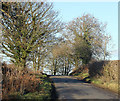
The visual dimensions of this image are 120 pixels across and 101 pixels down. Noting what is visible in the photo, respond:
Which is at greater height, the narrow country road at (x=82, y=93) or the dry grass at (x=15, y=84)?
the dry grass at (x=15, y=84)

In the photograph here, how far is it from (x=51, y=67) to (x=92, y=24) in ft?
56.5

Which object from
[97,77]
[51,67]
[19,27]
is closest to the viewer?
[97,77]

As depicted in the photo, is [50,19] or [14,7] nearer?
[14,7]

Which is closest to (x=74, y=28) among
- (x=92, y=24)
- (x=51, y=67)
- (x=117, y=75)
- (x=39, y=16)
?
(x=92, y=24)

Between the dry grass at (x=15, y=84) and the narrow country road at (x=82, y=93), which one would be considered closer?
the narrow country road at (x=82, y=93)

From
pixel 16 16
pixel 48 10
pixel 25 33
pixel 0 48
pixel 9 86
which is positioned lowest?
pixel 9 86

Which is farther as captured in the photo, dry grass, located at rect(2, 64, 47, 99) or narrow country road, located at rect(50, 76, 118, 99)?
dry grass, located at rect(2, 64, 47, 99)

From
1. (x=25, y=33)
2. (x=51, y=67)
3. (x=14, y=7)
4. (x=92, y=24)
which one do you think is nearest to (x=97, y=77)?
(x=25, y=33)

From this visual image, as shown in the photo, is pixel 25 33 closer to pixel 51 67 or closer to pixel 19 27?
pixel 19 27

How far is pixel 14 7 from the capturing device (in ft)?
Result: 76.0

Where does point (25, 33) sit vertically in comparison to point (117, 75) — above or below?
above

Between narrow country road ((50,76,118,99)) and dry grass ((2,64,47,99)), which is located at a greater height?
dry grass ((2,64,47,99))

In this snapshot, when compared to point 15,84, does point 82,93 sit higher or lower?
lower

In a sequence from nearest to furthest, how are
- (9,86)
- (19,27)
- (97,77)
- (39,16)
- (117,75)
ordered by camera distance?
(9,86) < (117,75) < (97,77) < (19,27) < (39,16)
